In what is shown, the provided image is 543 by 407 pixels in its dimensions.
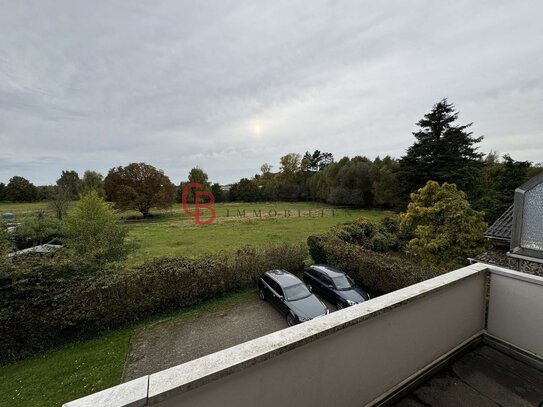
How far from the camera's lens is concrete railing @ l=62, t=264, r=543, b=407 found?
1395mm

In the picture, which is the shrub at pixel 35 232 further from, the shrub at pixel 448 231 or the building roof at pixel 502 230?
the building roof at pixel 502 230

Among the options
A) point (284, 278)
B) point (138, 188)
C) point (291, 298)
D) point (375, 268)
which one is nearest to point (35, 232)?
point (284, 278)

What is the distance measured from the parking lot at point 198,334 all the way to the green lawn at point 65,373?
0.38m

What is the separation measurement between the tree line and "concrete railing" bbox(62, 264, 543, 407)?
65.0 feet

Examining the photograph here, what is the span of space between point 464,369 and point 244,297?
767 cm

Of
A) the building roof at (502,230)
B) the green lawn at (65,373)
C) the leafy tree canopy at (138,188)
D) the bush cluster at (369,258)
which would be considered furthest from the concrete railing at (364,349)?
the leafy tree canopy at (138,188)

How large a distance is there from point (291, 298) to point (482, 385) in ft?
17.6

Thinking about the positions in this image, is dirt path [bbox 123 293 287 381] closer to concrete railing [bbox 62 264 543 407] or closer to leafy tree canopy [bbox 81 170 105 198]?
concrete railing [bbox 62 264 543 407]

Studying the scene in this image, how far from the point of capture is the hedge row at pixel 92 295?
6.25m

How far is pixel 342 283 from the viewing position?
8406 mm

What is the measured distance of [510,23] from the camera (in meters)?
6.12

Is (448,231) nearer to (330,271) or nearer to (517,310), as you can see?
(330,271)

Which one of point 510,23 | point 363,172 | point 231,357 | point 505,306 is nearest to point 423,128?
point 363,172

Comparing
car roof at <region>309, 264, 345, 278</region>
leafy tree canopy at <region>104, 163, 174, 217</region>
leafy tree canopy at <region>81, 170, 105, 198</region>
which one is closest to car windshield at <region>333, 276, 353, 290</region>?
car roof at <region>309, 264, 345, 278</region>
